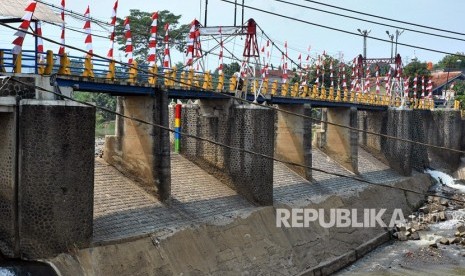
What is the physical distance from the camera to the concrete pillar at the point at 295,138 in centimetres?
3853

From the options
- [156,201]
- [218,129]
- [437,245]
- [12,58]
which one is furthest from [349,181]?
[12,58]

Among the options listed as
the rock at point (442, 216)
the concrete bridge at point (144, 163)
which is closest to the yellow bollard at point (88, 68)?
the concrete bridge at point (144, 163)

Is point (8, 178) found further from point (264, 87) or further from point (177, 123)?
point (264, 87)

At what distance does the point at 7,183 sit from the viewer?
1862 cm

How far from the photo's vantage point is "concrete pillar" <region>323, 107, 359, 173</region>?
4447cm

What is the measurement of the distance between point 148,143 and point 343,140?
22.2 meters

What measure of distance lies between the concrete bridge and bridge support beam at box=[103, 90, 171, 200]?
0.04 meters

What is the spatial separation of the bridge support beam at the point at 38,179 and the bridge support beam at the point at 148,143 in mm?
6987

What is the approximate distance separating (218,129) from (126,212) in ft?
28.6

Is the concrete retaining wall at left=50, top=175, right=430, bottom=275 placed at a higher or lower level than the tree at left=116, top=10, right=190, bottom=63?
lower

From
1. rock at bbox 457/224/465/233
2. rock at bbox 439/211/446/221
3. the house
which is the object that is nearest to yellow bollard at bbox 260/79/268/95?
rock at bbox 457/224/465/233

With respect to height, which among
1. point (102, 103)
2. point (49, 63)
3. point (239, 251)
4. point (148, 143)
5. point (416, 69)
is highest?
point (416, 69)

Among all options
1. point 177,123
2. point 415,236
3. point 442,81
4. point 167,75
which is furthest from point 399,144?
point 442,81

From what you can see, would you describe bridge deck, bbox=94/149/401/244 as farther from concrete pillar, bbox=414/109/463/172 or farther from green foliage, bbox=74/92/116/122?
green foliage, bbox=74/92/116/122
